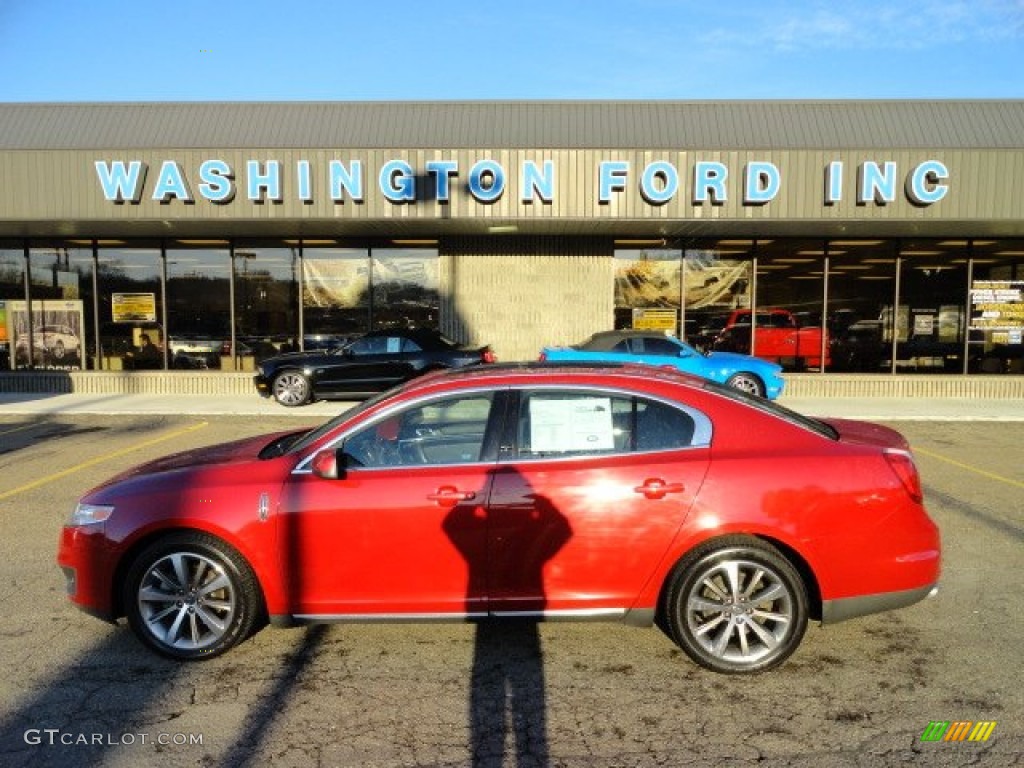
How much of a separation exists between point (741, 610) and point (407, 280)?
47.0ft

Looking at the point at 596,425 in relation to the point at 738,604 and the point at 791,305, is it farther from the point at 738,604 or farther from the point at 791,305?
the point at 791,305

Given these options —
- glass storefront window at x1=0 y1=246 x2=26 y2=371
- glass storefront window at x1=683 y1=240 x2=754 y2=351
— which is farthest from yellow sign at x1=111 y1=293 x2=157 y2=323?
glass storefront window at x1=683 y1=240 x2=754 y2=351

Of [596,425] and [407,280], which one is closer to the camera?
[596,425]

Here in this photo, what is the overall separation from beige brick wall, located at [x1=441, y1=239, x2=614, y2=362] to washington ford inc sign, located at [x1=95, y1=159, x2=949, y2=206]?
278 cm

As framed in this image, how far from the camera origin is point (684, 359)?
45.1 feet

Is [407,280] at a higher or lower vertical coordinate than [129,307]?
higher

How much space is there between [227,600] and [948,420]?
12.4 meters

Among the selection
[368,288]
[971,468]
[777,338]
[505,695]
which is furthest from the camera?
[368,288]

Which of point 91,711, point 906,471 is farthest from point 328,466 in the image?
point 906,471

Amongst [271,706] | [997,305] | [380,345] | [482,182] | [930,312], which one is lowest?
[271,706]

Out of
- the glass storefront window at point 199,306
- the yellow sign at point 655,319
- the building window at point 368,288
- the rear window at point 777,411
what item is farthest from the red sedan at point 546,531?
the glass storefront window at point 199,306

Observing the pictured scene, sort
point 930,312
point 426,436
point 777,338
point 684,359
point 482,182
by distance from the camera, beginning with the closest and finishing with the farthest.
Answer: point 426,436
point 684,359
point 482,182
point 930,312
point 777,338

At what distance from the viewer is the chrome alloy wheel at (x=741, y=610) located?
12.5ft

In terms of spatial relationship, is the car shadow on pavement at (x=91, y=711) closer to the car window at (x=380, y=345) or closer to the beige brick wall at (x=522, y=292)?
the car window at (x=380, y=345)
